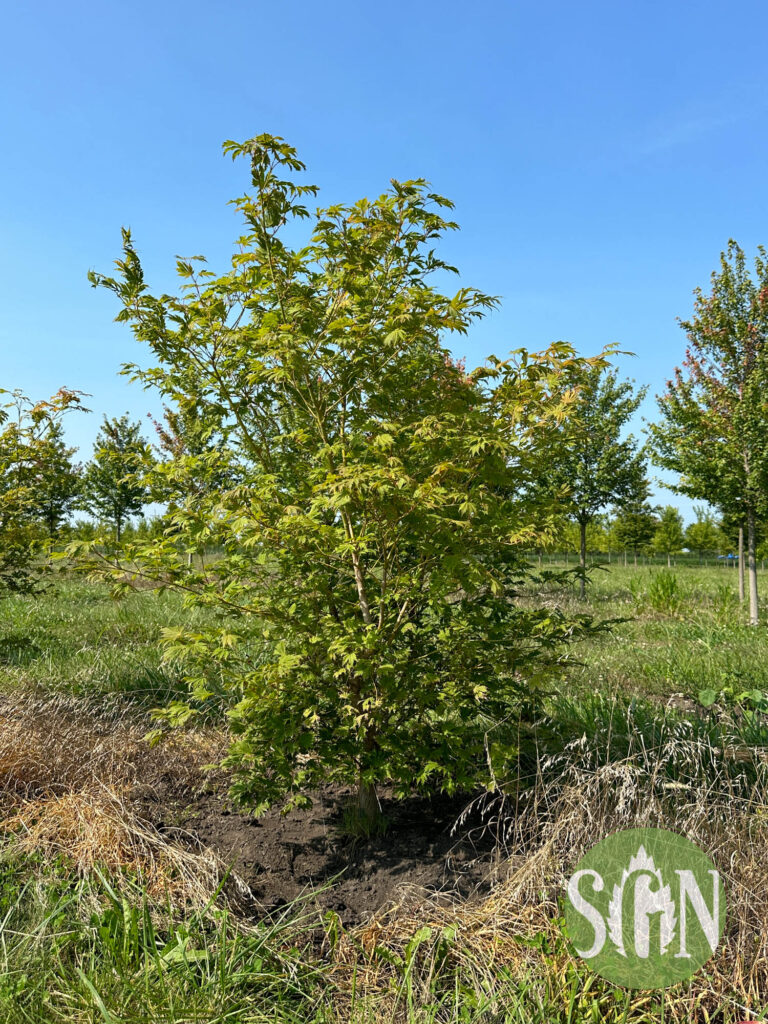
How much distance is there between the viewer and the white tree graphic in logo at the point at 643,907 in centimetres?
246

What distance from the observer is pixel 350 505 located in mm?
3045

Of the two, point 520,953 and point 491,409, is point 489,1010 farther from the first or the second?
point 491,409

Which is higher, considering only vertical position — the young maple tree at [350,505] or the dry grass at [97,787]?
the young maple tree at [350,505]

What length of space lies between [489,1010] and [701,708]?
13.3 ft

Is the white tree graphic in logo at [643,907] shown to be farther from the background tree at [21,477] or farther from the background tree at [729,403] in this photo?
the background tree at [729,403]

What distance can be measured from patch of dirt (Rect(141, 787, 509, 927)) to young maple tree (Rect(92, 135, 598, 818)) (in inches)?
10.3

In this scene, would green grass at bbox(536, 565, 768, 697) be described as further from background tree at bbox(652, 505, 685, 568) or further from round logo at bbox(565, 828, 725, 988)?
background tree at bbox(652, 505, 685, 568)

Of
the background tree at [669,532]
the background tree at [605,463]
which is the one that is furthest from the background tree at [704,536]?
the background tree at [605,463]

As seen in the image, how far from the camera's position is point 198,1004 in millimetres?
2260

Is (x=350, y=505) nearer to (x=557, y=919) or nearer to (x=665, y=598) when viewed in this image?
(x=557, y=919)

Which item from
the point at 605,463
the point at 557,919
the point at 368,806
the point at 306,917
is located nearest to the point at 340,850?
the point at 368,806

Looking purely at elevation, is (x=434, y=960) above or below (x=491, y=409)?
below

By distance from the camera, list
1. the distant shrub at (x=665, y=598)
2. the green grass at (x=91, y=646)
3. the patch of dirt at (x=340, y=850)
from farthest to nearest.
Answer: the distant shrub at (x=665, y=598) → the green grass at (x=91, y=646) → the patch of dirt at (x=340, y=850)

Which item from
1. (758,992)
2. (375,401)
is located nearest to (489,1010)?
(758,992)
